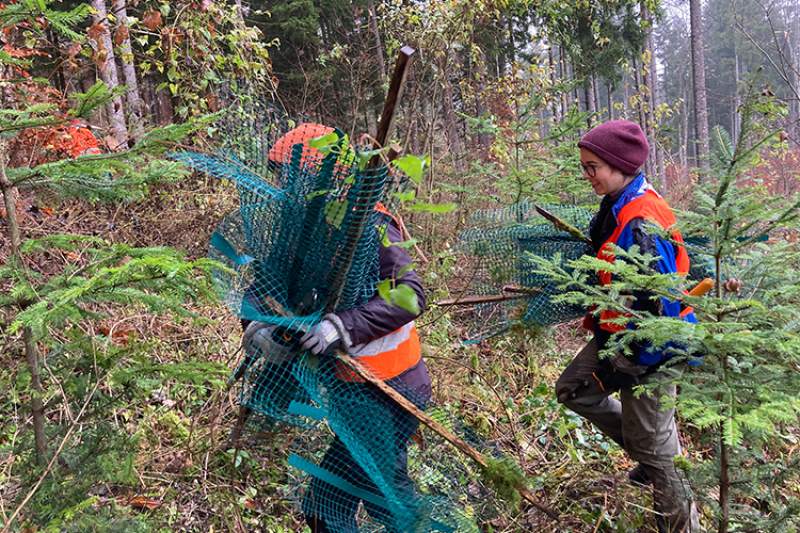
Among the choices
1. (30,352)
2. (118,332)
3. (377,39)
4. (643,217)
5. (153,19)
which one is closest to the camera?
(30,352)

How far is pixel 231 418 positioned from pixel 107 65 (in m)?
5.03

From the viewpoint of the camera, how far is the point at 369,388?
7.52 ft

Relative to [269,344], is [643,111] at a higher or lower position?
higher

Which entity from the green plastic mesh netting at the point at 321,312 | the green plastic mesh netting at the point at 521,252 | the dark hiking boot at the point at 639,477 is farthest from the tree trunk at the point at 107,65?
the dark hiking boot at the point at 639,477

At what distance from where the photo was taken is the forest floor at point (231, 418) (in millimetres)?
3002

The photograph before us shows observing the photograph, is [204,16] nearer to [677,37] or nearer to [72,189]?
[72,189]

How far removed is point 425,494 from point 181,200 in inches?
213

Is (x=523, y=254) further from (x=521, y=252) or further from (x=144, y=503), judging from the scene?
(x=144, y=503)

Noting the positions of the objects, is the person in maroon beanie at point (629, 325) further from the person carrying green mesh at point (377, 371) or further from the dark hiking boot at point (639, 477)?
the person carrying green mesh at point (377, 371)

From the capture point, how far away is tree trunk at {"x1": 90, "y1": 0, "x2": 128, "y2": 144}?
4.72 meters

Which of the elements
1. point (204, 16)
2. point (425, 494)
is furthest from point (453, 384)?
point (204, 16)

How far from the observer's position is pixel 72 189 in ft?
6.60

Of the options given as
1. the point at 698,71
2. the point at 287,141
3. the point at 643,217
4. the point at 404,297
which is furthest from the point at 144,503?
the point at 698,71

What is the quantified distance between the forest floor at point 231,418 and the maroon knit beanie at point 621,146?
5.64 feet
